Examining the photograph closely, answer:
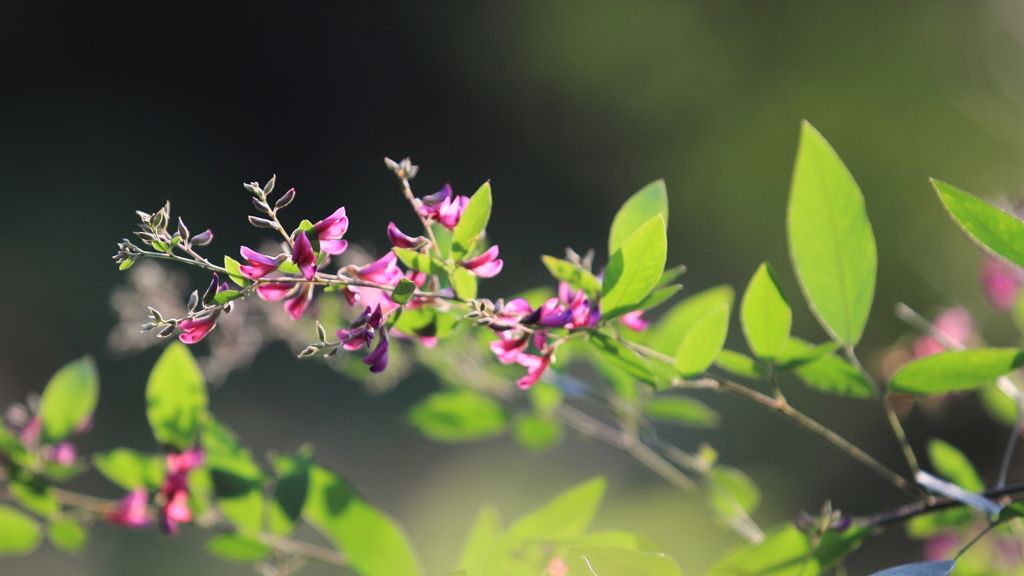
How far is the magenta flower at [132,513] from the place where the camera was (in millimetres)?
423

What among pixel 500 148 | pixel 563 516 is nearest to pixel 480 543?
pixel 563 516

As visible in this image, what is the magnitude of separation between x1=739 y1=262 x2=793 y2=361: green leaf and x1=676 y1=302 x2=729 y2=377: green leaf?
0.04 ft

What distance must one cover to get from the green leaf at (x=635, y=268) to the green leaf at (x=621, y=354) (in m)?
0.01

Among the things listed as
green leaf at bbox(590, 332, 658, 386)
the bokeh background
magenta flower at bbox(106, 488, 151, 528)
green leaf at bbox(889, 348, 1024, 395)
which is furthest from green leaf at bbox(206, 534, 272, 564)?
the bokeh background

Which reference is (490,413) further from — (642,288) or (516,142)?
(516,142)

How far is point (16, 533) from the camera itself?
452 mm

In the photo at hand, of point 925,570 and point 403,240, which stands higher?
point 403,240

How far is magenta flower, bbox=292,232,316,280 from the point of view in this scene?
26 centimetres

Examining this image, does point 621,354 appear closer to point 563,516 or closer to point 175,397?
point 563,516

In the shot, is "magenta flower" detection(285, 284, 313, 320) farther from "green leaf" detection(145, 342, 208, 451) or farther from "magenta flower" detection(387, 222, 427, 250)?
"green leaf" detection(145, 342, 208, 451)

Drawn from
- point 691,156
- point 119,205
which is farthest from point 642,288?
point 119,205

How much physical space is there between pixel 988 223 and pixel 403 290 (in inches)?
9.3

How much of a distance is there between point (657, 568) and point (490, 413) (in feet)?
0.96


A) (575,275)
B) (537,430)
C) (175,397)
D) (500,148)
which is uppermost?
(575,275)
